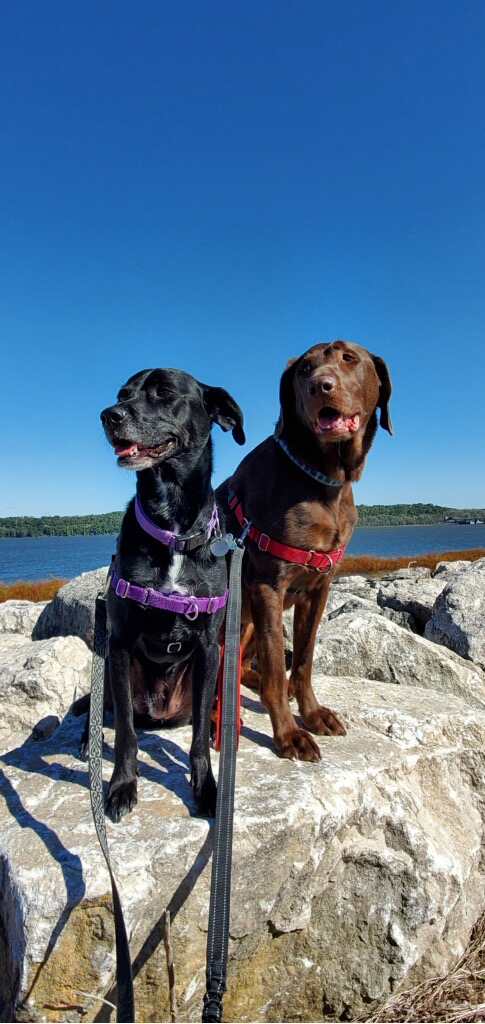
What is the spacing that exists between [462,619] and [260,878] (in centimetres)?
461

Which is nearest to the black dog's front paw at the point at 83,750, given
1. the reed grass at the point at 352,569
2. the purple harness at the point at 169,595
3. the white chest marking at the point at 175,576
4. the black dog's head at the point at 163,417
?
the purple harness at the point at 169,595

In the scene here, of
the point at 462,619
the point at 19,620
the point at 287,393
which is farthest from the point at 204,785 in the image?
the point at 19,620

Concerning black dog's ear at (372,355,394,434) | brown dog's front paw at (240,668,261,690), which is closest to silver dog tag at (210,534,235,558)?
black dog's ear at (372,355,394,434)

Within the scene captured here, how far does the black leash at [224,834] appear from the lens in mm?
1751

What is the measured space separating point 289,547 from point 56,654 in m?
2.18

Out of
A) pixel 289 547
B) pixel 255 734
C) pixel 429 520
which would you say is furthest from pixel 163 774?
pixel 429 520

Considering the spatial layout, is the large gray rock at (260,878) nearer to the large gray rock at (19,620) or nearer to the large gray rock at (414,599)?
the large gray rock at (414,599)

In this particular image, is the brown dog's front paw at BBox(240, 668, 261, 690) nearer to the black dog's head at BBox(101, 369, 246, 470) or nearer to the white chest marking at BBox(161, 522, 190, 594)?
the white chest marking at BBox(161, 522, 190, 594)

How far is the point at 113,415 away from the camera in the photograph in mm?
2848

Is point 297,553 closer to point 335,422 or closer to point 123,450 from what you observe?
point 335,422

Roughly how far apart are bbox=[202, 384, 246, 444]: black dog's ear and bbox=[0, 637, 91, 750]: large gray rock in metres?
2.28

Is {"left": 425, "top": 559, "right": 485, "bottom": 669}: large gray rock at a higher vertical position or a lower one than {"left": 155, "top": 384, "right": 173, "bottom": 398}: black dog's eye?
lower

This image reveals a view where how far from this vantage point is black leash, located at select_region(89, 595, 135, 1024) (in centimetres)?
194

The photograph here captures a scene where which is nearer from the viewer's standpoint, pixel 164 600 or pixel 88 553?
pixel 164 600
